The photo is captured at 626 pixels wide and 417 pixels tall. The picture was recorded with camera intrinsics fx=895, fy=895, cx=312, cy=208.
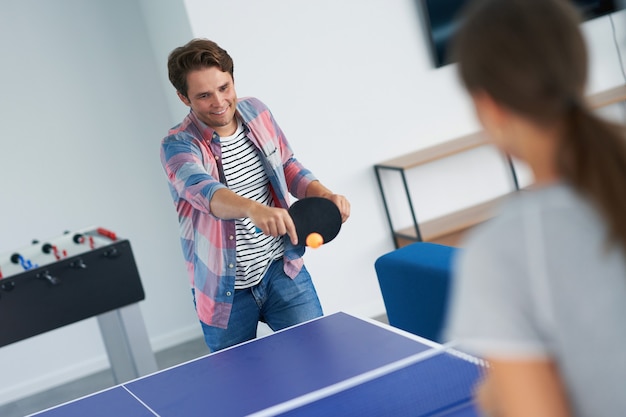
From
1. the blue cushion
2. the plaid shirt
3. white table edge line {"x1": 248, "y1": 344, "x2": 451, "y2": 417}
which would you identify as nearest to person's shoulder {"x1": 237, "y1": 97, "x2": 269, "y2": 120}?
the plaid shirt

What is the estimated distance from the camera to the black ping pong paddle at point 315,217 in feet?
9.32

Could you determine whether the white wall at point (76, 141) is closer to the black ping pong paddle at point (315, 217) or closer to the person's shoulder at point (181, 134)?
the person's shoulder at point (181, 134)

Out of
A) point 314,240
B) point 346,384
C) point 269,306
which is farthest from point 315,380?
point 269,306

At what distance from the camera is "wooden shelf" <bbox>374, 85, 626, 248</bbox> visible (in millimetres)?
5562

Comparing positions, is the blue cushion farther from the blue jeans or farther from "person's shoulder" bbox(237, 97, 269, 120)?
"person's shoulder" bbox(237, 97, 269, 120)

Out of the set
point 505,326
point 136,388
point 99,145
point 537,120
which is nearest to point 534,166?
point 537,120

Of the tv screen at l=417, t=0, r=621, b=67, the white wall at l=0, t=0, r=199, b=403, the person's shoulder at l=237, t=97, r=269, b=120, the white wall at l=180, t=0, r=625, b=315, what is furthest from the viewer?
the white wall at l=0, t=0, r=199, b=403

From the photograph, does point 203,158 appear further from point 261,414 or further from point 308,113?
point 308,113

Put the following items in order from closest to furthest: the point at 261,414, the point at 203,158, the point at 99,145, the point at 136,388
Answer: the point at 261,414
the point at 136,388
the point at 203,158
the point at 99,145

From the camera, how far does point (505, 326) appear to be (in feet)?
3.34

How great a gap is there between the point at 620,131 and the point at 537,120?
9 centimetres

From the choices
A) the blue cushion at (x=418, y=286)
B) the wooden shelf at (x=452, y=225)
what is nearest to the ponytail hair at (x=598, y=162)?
the blue cushion at (x=418, y=286)

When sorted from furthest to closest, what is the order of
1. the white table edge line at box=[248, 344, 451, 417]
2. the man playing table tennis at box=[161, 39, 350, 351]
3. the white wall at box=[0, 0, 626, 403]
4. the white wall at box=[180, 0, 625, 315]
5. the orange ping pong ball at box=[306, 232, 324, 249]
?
the white wall at box=[0, 0, 626, 403] → the white wall at box=[180, 0, 625, 315] → the man playing table tennis at box=[161, 39, 350, 351] → the orange ping pong ball at box=[306, 232, 324, 249] → the white table edge line at box=[248, 344, 451, 417]

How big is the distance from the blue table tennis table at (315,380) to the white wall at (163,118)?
271cm
